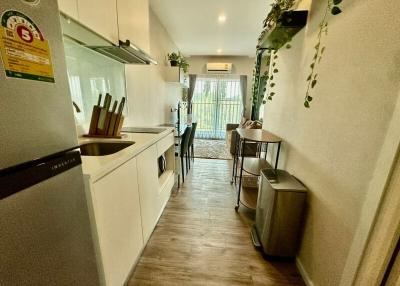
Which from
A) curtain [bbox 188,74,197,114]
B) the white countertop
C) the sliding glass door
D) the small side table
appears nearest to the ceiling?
curtain [bbox 188,74,197,114]

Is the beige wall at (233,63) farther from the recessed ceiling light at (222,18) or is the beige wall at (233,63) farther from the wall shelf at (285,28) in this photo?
the wall shelf at (285,28)

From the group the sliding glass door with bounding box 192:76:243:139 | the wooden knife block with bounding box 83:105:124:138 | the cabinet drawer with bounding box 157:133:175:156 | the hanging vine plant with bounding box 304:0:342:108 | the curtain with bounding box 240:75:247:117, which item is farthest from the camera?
the sliding glass door with bounding box 192:76:243:139

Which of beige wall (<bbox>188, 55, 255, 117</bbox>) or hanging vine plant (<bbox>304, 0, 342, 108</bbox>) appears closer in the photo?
hanging vine plant (<bbox>304, 0, 342, 108</bbox>)

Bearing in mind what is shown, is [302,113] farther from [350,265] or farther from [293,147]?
[350,265]

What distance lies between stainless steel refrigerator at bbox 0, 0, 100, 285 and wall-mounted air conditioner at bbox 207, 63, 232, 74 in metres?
5.25

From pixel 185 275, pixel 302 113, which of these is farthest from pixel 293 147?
pixel 185 275

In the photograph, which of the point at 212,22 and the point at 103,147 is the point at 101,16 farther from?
the point at 212,22

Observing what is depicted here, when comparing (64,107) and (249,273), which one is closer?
(64,107)

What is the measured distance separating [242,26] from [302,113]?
2597 mm

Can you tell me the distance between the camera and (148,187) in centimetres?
152

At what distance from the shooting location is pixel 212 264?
145cm

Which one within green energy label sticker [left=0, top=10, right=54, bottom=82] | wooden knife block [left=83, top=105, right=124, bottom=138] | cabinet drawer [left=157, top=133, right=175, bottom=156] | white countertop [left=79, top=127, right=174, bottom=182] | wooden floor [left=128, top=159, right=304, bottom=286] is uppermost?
green energy label sticker [left=0, top=10, right=54, bottom=82]

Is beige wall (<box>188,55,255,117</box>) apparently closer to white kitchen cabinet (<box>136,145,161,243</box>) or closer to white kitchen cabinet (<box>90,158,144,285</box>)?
white kitchen cabinet (<box>136,145,161,243</box>)

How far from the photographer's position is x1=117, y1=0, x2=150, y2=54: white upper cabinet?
55.0 inches
